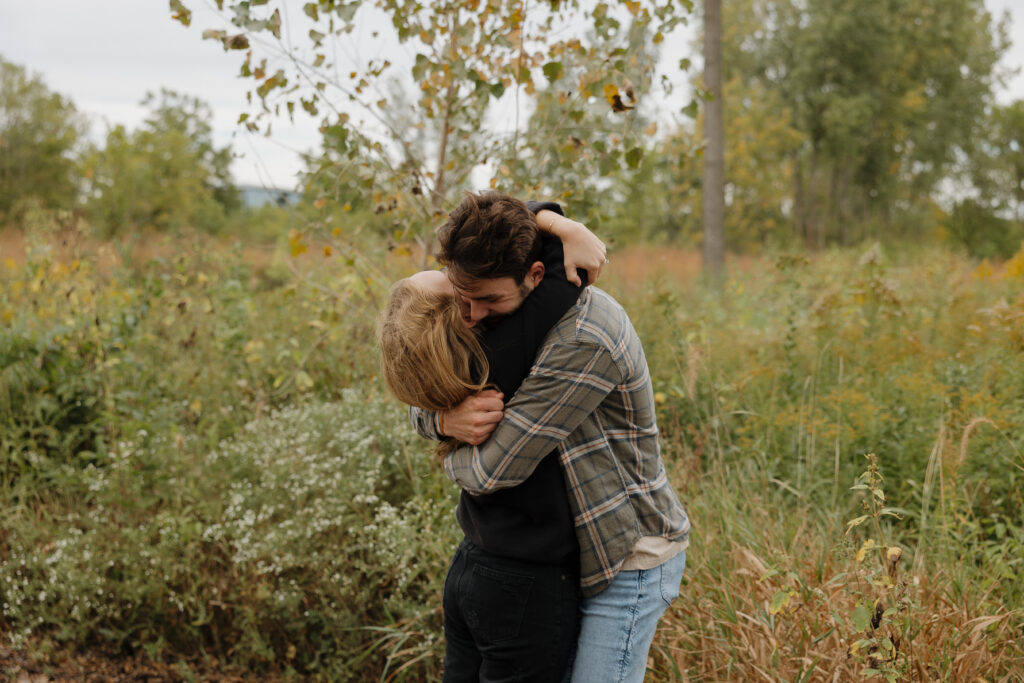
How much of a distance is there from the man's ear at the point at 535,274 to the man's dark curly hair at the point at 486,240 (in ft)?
0.07

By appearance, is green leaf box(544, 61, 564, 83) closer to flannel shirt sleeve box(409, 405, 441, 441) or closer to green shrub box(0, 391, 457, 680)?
green shrub box(0, 391, 457, 680)

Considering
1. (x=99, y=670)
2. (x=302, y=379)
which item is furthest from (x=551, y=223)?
(x=99, y=670)

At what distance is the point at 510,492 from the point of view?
6.23 feet

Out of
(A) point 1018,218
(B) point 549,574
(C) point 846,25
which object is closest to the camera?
(B) point 549,574

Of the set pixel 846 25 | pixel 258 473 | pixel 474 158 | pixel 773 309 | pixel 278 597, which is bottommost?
pixel 278 597

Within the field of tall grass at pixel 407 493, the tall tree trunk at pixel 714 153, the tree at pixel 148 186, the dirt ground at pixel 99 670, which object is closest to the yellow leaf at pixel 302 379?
the field of tall grass at pixel 407 493

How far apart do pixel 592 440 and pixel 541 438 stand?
0.16m

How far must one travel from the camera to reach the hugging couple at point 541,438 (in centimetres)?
179

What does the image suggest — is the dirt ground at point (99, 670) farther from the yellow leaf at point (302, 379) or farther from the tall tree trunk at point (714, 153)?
the tall tree trunk at point (714, 153)

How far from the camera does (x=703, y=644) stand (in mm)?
2688

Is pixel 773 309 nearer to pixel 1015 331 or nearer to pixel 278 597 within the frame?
pixel 1015 331

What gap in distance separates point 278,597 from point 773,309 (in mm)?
4111

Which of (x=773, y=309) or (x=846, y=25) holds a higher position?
(x=846, y=25)

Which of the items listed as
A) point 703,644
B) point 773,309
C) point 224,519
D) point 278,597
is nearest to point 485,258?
point 703,644
